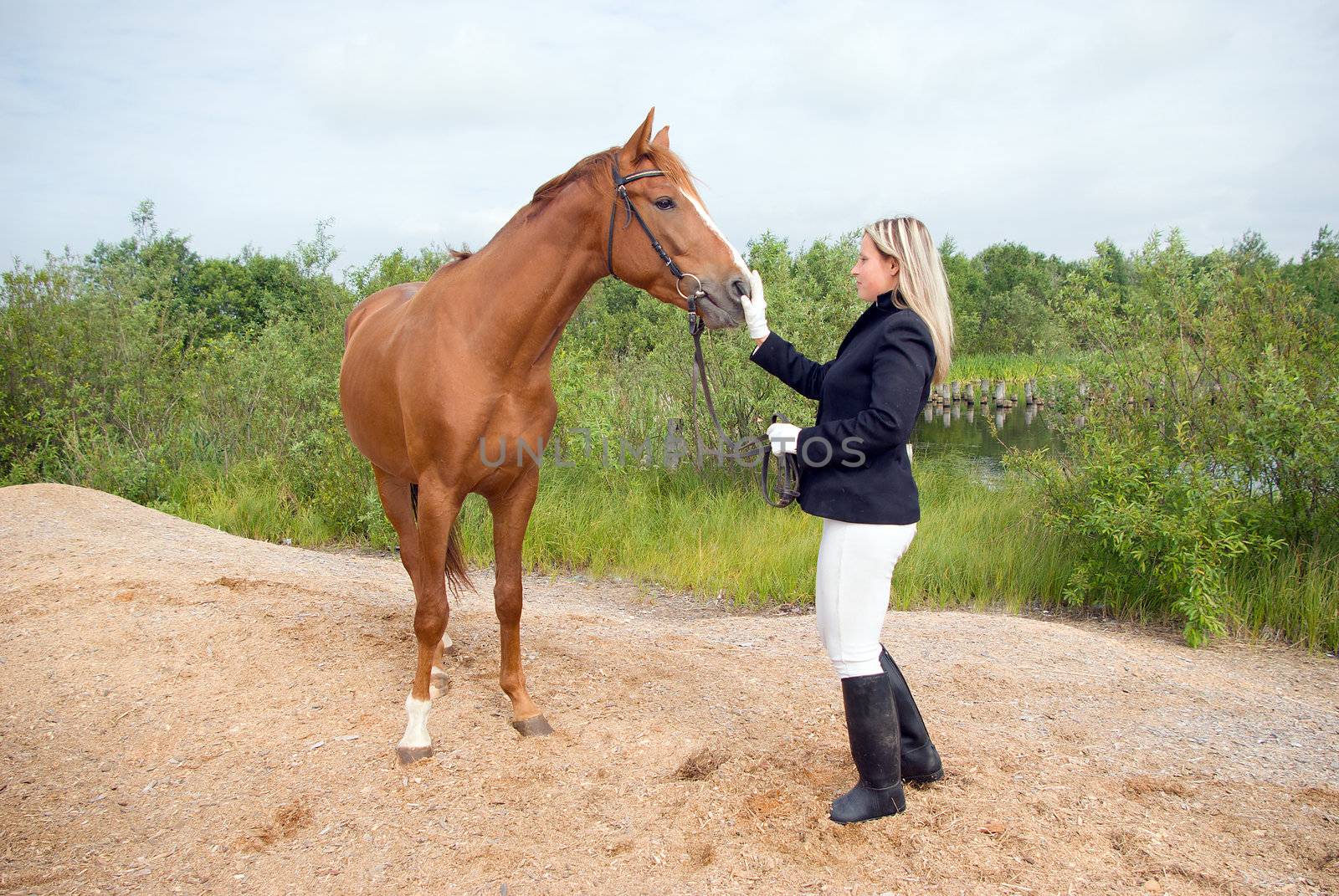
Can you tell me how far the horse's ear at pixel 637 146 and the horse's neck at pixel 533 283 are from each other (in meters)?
0.18

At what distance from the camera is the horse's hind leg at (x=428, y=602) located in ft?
10.9

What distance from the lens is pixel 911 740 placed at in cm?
315

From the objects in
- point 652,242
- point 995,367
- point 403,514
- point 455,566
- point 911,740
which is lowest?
point 911,740

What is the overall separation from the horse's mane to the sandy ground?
225 cm

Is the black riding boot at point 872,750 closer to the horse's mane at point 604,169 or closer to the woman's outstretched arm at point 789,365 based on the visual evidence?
the woman's outstretched arm at point 789,365

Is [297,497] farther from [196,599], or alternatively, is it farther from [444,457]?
[444,457]

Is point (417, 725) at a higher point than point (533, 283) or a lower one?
lower

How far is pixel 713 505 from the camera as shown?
8.06 m

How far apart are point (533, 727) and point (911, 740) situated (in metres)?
1.57

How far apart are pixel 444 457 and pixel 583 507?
189 inches

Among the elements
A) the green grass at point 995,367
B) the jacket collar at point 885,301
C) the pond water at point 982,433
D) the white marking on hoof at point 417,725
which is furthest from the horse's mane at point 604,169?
the green grass at point 995,367

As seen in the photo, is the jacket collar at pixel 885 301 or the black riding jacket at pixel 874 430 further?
the jacket collar at pixel 885 301

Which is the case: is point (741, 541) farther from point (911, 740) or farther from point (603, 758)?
point (911, 740)

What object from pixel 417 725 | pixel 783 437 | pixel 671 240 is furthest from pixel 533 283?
pixel 417 725
